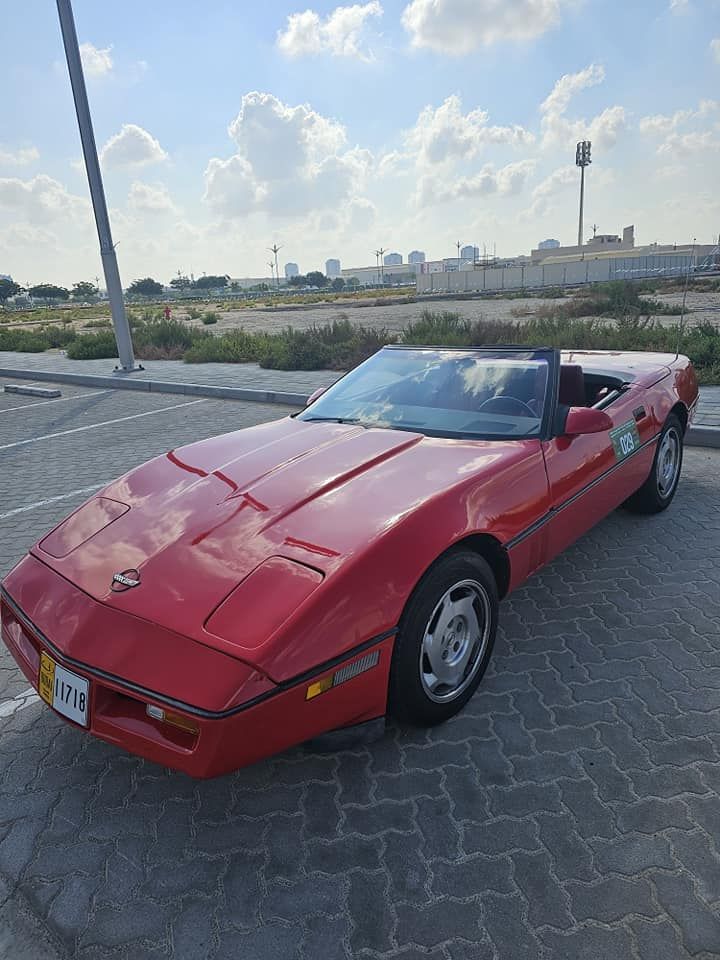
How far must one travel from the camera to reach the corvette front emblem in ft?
7.03

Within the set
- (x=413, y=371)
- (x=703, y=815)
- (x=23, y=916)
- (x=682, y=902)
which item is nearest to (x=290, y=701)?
(x=23, y=916)

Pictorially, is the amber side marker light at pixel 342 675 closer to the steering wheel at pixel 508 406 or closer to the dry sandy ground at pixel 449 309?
the steering wheel at pixel 508 406

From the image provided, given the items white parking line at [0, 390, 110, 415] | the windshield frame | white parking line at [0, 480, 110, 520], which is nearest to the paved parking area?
the windshield frame

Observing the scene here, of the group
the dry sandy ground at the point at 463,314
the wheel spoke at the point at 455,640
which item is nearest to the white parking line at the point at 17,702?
the wheel spoke at the point at 455,640

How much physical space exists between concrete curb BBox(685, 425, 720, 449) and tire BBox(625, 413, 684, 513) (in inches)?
71.9

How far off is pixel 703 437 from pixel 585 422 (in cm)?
384

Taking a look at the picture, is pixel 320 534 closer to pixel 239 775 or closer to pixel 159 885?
pixel 239 775

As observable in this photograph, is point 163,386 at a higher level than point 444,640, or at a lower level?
lower

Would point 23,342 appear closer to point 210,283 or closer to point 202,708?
point 202,708

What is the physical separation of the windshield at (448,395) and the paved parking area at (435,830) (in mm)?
1079

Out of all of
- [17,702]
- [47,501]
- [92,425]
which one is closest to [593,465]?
[17,702]

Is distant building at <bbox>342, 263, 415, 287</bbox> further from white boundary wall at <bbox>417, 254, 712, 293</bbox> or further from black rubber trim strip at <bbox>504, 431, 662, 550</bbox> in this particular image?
black rubber trim strip at <bbox>504, 431, 662, 550</bbox>

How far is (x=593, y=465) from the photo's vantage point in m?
3.34

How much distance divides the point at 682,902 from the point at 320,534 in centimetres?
150
